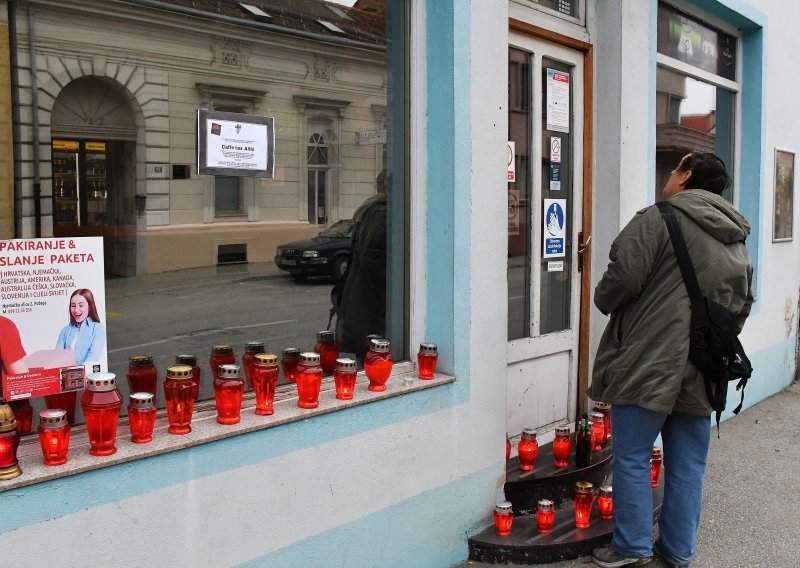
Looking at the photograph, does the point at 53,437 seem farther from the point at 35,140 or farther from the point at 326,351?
the point at 326,351

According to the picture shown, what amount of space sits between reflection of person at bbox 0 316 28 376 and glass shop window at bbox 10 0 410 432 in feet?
0.22

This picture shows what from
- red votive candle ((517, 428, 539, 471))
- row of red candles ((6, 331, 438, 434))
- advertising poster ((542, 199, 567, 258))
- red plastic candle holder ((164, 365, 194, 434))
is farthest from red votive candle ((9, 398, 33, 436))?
advertising poster ((542, 199, 567, 258))

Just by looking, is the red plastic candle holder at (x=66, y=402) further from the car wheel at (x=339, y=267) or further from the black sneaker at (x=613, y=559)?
the black sneaker at (x=613, y=559)

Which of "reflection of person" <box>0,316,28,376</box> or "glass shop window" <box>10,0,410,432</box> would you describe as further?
"glass shop window" <box>10,0,410,432</box>

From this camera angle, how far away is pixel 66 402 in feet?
8.80

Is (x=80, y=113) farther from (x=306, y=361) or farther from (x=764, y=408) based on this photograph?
(x=764, y=408)

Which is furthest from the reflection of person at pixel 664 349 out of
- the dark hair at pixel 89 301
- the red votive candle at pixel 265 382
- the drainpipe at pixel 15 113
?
the drainpipe at pixel 15 113

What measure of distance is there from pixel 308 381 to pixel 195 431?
0.49 meters

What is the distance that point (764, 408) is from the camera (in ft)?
22.3

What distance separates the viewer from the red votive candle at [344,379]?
3252 millimetres

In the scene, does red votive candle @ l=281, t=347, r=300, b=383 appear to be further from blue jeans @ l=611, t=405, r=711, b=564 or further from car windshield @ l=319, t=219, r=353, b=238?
blue jeans @ l=611, t=405, r=711, b=564

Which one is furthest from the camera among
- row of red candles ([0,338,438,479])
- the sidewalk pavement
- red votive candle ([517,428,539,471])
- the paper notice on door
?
the paper notice on door

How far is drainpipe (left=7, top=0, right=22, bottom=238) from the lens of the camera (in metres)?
2.48

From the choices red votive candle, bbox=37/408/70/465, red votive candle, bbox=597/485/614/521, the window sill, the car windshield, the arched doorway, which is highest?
the arched doorway
